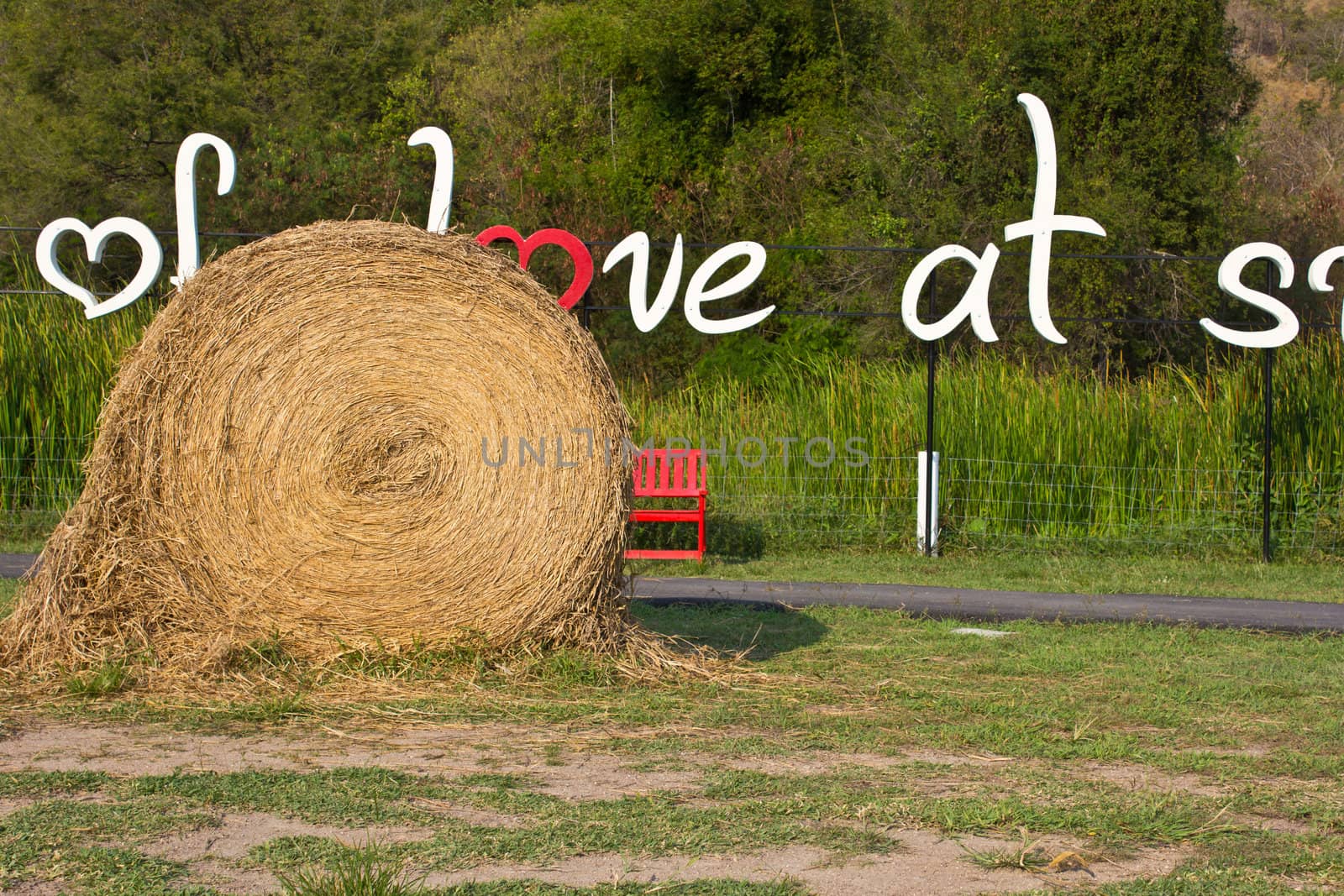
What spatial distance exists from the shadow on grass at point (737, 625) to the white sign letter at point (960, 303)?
4.00 meters

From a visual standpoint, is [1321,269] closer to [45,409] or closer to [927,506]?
[927,506]

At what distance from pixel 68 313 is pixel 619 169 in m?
15.2

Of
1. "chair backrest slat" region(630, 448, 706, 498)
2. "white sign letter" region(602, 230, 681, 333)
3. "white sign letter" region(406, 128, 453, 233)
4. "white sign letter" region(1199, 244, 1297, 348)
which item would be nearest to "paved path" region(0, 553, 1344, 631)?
"chair backrest slat" region(630, 448, 706, 498)

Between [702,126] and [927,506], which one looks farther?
[702,126]

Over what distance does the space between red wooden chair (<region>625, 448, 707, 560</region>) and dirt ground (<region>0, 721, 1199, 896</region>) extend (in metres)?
5.75

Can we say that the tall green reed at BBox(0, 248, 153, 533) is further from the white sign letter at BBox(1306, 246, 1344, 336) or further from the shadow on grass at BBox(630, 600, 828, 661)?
the white sign letter at BBox(1306, 246, 1344, 336)

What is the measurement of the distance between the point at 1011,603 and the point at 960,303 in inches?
142

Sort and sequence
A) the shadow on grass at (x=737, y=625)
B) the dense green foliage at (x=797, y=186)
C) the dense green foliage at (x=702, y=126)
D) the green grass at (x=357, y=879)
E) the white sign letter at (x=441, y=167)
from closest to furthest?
the green grass at (x=357, y=879), the shadow on grass at (x=737, y=625), the white sign letter at (x=441, y=167), the dense green foliage at (x=797, y=186), the dense green foliage at (x=702, y=126)

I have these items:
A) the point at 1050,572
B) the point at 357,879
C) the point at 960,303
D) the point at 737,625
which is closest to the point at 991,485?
the point at 1050,572

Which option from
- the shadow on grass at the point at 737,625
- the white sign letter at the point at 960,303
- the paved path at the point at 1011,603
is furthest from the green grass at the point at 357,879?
the white sign letter at the point at 960,303

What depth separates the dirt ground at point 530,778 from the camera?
436cm

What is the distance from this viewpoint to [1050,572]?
38.8 feet

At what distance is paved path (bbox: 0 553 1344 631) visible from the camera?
9.50 m

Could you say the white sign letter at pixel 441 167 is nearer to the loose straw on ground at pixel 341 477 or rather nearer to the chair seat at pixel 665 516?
the chair seat at pixel 665 516
